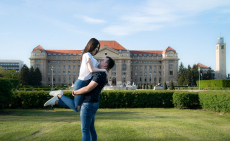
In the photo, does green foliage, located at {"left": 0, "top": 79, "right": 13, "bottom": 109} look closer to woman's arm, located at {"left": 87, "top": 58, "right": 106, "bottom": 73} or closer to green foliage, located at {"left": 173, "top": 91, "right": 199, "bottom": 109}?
woman's arm, located at {"left": 87, "top": 58, "right": 106, "bottom": 73}

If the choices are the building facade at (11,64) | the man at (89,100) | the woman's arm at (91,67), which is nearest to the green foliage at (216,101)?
the man at (89,100)

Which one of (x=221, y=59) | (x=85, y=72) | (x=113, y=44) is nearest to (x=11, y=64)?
(x=113, y=44)

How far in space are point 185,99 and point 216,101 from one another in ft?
8.59

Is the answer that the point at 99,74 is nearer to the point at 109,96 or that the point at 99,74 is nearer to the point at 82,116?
the point at 82,116

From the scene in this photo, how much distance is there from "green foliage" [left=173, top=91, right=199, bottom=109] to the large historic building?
5154 centimetres

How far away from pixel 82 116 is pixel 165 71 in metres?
71.7

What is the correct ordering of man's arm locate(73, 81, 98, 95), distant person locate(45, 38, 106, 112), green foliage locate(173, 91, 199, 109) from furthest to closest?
green foliage locate(173, 91, 199, 109), distant person locate(45, 38, 106, 112), man's arm locate(73, 81, 98, 95)

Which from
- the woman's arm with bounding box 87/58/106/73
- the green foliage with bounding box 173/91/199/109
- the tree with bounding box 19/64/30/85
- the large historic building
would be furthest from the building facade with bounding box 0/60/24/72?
the woman's arm with bounding box 87/58/106/73

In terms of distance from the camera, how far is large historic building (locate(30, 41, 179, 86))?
68062 millimetres

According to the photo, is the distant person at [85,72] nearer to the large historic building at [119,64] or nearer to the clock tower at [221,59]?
the large historic building at [119,64]

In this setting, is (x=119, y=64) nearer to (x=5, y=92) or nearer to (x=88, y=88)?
(x=5, y=92)

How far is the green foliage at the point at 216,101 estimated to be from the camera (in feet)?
37.9

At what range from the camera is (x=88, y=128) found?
10.7ft

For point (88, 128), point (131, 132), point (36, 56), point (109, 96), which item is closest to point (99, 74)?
point (88, 128)
